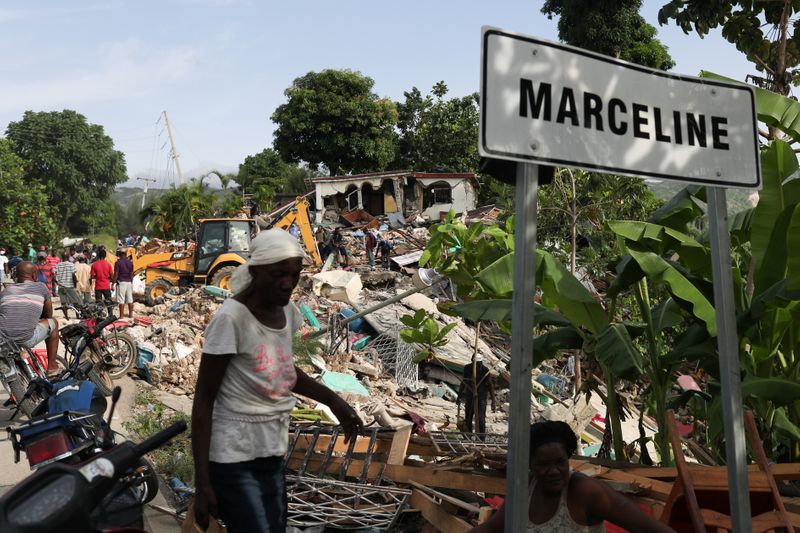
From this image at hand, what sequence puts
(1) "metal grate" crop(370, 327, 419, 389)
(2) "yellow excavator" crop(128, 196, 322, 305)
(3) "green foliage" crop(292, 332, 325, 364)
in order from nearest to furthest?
(3) "green foliage" crop(292, 332, 325, 364), (1) "metal grate" crop(370, 327, 419, 389), (2) "yellow excavator" crop(128, 196, 322, 305)

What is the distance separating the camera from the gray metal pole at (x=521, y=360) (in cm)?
239

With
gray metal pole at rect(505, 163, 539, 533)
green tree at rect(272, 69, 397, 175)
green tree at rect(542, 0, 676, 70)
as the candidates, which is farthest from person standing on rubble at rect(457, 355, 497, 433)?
green tree at rect(272, 69, 397, 175)

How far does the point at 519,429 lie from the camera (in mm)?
2402

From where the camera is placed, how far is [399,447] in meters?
5.65

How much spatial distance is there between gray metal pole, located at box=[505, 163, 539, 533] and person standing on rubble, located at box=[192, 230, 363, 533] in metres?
1.05

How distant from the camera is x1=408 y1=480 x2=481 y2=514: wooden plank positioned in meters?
4.70

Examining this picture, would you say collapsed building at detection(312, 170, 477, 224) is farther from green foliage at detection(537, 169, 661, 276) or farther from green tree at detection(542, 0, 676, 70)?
green foliage at detection(537, 169, 661, 276)

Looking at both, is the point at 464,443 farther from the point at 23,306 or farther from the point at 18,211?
the point at 18,211

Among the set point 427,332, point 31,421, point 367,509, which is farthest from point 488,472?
point 427,332

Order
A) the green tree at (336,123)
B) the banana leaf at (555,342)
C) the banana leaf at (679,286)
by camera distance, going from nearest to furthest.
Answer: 1. the banana leaf at (679,286)
2. the banana leaf at (555,342)
3. the green tree at (336,123)

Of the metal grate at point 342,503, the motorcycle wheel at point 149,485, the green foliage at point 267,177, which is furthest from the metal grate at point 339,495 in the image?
the green foliage at point 267,177

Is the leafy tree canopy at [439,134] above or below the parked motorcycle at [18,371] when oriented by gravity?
above

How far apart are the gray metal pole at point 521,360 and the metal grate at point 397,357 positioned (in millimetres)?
11433

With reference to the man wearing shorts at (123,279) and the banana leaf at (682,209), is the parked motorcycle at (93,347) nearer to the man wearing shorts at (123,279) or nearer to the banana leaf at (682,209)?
the man wearing shorts at (123,279)
